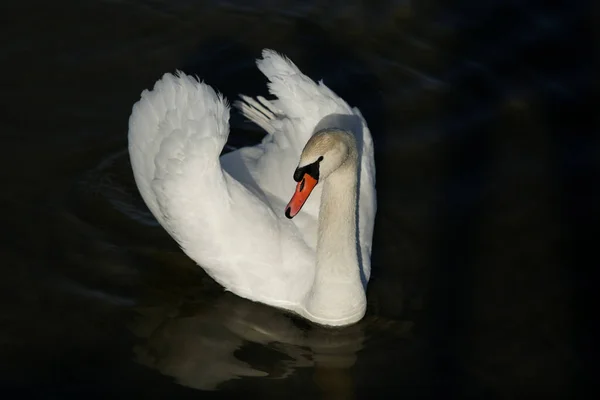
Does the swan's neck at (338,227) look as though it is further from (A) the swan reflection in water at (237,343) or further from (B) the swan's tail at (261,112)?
(B) the swan's tail at (261,112)

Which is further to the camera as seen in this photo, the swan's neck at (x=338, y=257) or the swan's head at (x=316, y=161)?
the swan's neck at (x=338, y=257)

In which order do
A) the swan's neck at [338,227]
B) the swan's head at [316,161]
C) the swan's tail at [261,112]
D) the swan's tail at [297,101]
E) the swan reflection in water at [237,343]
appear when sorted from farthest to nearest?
the swan's tail at [261,112] → the swan's tail at [297,101] → the swan reflection in water at [237,343] → the swan's neck at [338,227] → the swan's head at [316,161]

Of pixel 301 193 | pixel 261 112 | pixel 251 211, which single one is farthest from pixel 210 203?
pixel 261 112

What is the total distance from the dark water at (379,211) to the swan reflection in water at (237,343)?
18 millimetres

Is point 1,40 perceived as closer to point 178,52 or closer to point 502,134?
point 178,52

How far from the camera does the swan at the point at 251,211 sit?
288 inches

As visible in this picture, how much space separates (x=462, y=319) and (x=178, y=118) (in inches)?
107

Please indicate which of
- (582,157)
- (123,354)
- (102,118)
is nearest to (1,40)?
(102,118)

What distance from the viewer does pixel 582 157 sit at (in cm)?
968

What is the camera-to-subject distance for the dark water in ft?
24.1

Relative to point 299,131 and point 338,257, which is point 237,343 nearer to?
point 338,257

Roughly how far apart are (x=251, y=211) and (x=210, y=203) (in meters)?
0.31

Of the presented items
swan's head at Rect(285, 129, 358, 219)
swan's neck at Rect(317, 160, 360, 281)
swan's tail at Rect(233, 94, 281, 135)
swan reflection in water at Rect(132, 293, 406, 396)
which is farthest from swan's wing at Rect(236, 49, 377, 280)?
swan's head at Rect(285, 129, 358, 219)

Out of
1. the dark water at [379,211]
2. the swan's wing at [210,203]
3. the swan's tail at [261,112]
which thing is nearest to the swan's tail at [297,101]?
the swan's tail at [261,112]
